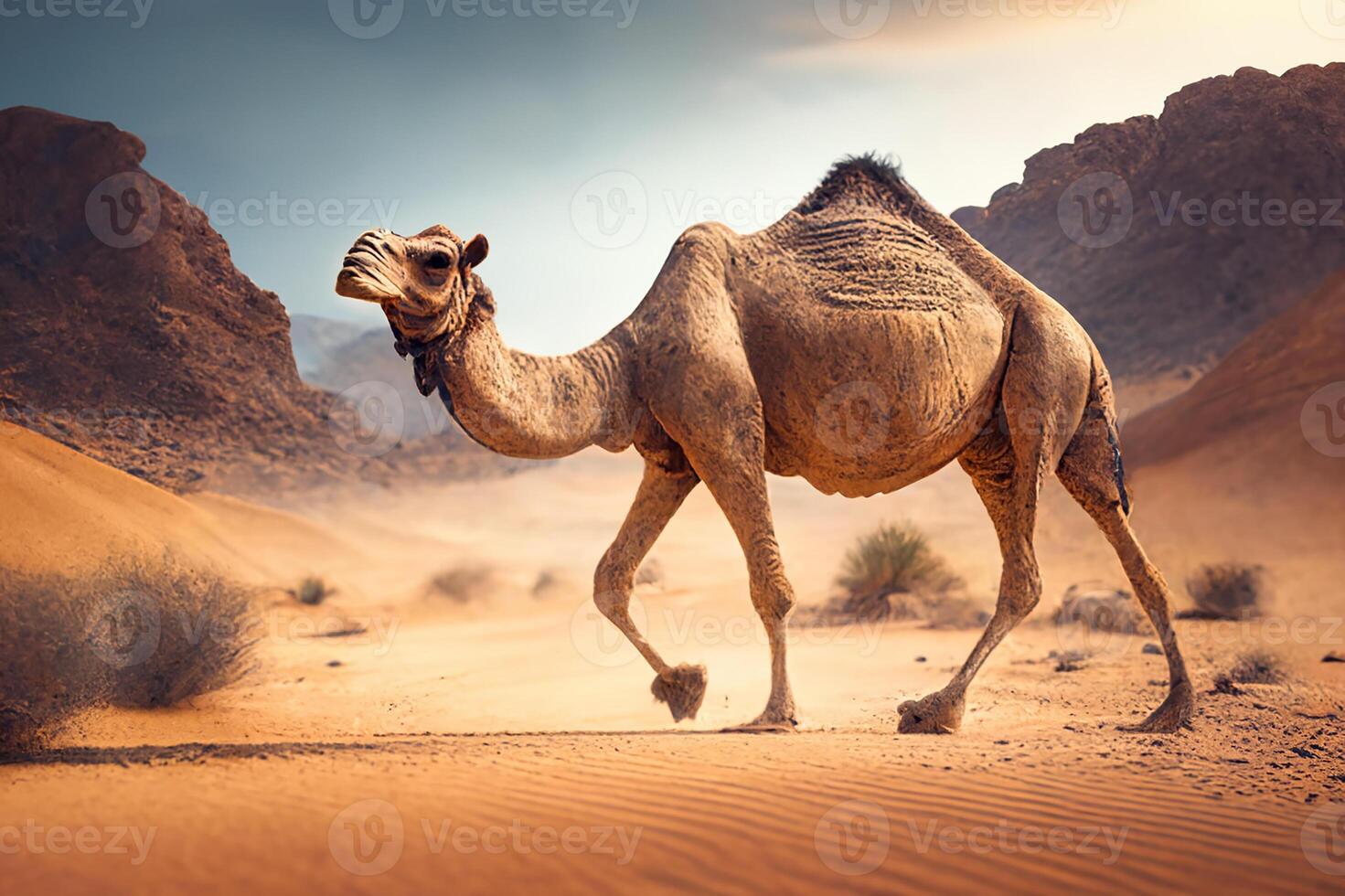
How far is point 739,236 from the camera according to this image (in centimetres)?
704

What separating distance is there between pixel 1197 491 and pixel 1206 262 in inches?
366

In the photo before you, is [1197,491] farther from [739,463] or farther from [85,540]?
[85,540]

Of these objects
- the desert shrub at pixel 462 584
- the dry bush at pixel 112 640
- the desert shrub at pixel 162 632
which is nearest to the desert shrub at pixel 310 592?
the desert shrub at pixel 462 584

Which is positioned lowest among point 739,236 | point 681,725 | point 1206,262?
point 681,725

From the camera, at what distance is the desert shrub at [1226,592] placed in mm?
14461

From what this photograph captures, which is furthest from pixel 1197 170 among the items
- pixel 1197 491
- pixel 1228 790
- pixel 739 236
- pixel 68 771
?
pixel 68 771

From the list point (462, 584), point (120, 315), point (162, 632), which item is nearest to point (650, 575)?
point (462, 584)
